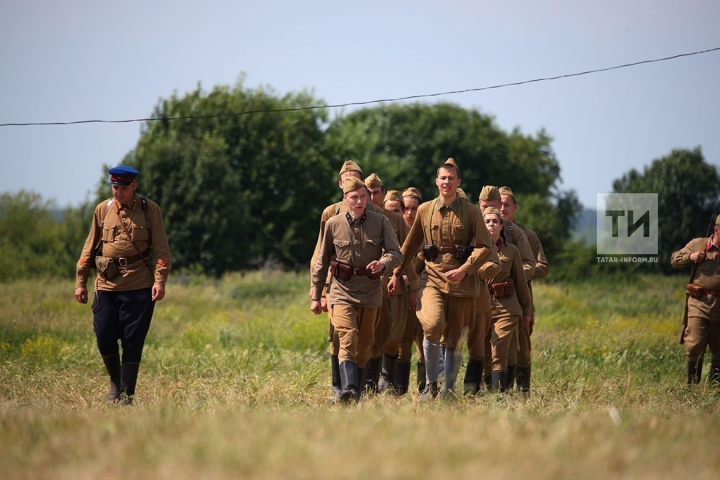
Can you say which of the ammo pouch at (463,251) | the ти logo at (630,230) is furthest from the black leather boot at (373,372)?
the ти logo at (630,230)

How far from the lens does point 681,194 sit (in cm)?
6375

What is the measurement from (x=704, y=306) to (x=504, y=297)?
343 centimetres

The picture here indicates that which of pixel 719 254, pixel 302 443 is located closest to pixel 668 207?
pixel 719 254

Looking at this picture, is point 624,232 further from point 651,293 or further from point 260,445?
point 260,445

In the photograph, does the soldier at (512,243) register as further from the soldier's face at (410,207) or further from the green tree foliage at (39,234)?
the green tree foliage at (39,234)

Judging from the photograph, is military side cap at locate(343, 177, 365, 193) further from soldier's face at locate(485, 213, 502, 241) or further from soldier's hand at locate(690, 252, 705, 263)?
soldier's hand at locate(690, 252, 705, 263)

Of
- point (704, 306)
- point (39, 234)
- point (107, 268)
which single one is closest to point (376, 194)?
point (107, 268)

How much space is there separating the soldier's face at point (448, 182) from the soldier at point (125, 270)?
2980mm

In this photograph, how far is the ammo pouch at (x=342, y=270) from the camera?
9203mm

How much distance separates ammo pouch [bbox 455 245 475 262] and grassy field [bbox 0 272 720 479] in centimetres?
144

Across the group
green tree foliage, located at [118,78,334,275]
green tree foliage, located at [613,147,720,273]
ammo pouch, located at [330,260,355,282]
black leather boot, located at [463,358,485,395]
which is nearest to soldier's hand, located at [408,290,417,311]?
black leather boot, located at [463,358,485,395]

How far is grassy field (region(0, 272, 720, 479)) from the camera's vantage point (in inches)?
204

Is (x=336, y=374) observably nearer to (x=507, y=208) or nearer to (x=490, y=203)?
(x=490, y=203)

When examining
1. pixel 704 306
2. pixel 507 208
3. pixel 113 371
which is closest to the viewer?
pixel 113 371
